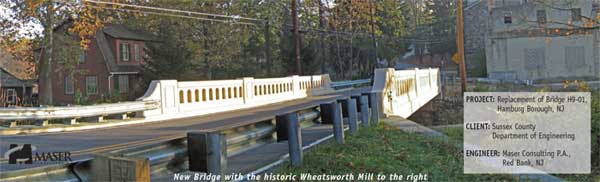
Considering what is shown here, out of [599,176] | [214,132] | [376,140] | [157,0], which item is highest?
[157,0]

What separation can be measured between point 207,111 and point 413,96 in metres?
9.14

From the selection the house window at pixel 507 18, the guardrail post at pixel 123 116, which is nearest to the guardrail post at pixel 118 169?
the guardrail post at pixel 123 116

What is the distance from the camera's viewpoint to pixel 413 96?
69.7 ft

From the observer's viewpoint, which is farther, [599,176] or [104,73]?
[104,73]

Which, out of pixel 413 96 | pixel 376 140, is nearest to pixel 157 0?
pixel 413 96

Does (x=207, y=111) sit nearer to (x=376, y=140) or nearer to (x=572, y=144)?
(x=376, y=140)

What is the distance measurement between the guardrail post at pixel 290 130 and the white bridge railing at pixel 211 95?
871 centimetres

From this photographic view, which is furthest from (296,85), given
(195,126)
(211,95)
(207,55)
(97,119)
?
(207,55)

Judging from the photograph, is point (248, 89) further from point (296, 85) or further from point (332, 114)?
point (332, 114)

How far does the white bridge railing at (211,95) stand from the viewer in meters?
14.1

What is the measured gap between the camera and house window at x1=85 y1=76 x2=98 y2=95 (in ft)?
A: 140

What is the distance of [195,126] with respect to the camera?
12094mm

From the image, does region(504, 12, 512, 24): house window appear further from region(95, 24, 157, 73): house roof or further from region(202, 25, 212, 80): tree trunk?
region(95, 24, 157, 73): house roof

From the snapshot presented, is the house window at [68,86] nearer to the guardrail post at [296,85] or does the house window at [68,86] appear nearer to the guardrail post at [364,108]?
the guardrail post at [296,85]
